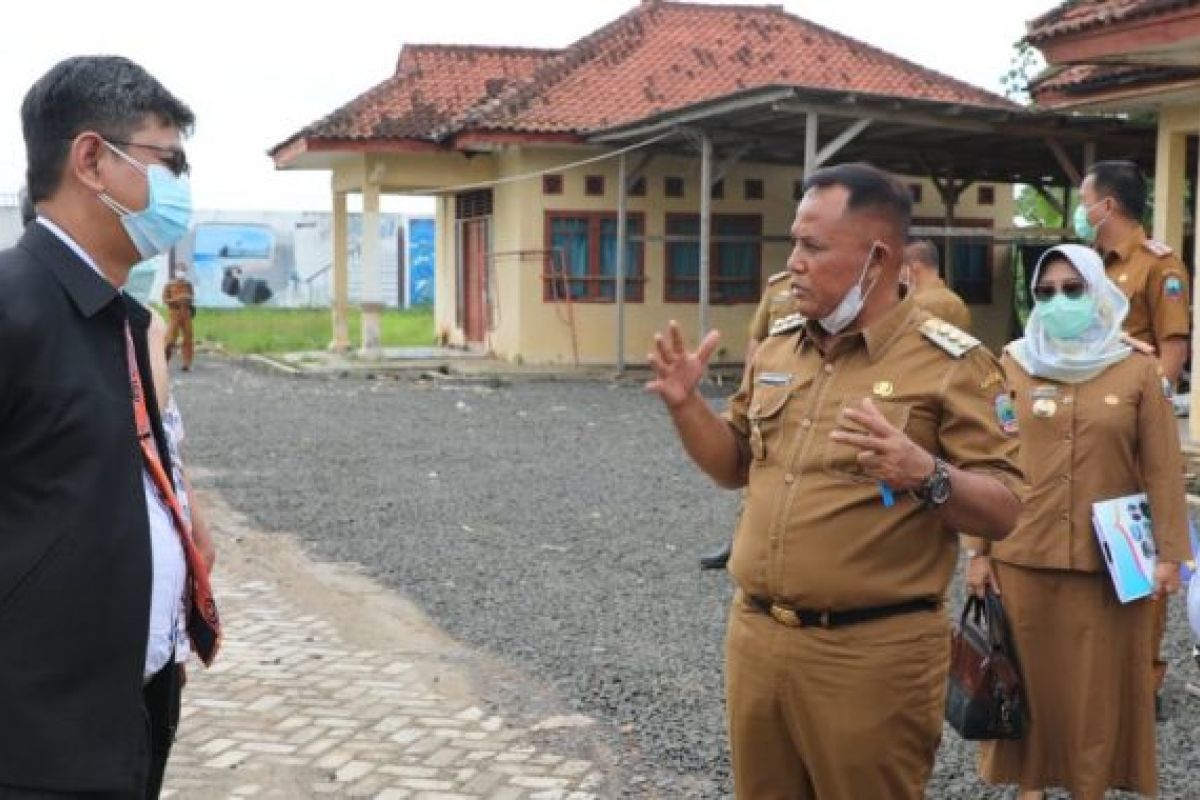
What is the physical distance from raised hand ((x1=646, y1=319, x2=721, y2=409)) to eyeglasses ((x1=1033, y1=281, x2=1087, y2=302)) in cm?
161

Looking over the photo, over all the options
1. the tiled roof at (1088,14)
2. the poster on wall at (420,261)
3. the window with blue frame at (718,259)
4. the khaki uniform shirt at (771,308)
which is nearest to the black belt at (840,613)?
the khaki uniform shirt at (771,308)

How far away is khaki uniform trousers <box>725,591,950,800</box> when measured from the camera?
3.06 meters

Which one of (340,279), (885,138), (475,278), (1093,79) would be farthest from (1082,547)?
(340,279)

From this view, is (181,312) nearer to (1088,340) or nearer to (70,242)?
(1088,340)

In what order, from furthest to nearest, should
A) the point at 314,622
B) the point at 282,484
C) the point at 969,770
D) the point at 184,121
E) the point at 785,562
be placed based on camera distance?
1. the point at 282,484
2. the point at 314,622
3. the point at 969,770
4. the point at 785,562
5. the point at 184,121

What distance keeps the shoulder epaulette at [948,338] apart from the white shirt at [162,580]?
1.62 m

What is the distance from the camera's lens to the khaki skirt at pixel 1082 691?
4266 millimetres

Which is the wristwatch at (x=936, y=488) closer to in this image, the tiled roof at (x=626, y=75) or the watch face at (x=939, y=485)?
the watch face at (x=939, y=485)

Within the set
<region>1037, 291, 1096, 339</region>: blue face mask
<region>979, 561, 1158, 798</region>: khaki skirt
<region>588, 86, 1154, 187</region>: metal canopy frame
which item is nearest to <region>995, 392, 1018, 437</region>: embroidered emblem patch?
<region>1037, 291, 1096, 339</region>: blue face mask

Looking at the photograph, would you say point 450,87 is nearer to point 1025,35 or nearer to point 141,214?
point 1025,35

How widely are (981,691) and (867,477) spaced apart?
130 cm

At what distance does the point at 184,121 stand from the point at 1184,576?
407cm

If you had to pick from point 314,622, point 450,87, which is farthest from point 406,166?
point 314,622

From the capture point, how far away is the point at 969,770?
491 centimetres
